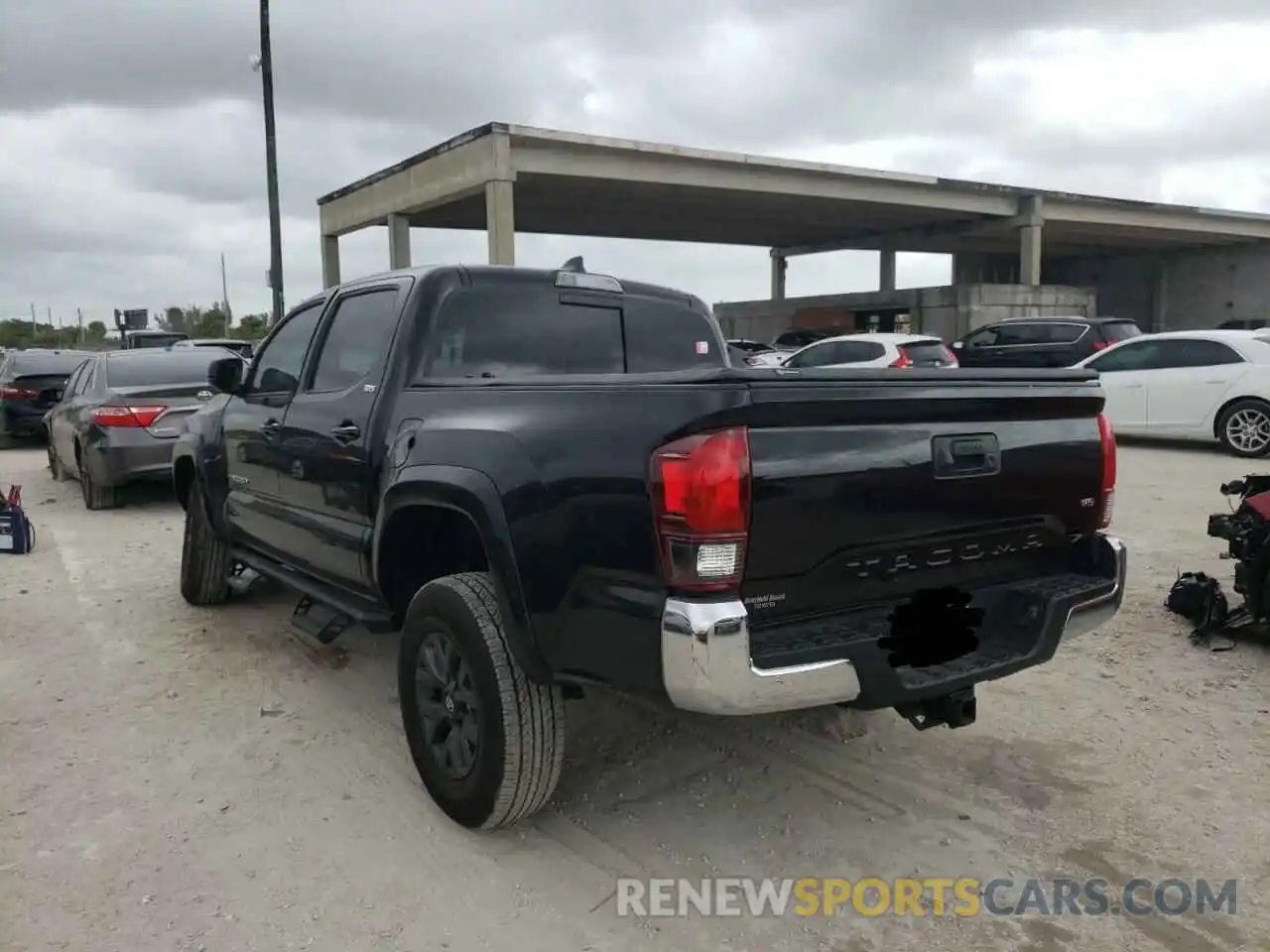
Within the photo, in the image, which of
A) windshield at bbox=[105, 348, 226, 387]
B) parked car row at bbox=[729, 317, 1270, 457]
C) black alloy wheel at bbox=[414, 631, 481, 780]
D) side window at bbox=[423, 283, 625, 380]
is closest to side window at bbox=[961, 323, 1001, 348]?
parked car row at bbox=[729, 317, 1270, 457]

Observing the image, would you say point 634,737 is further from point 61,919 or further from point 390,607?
point 61,919

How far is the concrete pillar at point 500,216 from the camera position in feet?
67.6

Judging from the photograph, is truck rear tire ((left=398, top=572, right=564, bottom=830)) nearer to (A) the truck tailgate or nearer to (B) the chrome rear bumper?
(B) the chrome rear bumper

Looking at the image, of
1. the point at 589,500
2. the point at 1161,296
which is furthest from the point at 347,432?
the point at 1161,296

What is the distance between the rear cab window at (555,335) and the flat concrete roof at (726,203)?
17.3 m

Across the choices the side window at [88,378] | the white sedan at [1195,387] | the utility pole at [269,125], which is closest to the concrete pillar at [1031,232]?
the white sedan at [1195,387]

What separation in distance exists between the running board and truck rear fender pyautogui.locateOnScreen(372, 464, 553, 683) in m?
0.50

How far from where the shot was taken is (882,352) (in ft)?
50.3

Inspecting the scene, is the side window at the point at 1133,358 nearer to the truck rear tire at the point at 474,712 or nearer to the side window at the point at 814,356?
the side window at the point at 814,356

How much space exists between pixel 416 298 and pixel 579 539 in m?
1.55

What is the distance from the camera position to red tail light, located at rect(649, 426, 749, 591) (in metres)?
2.47

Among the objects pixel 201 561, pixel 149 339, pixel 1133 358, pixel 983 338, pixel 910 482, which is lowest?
pixel 201 561

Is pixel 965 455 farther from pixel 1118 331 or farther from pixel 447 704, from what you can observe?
pixel 1118 331

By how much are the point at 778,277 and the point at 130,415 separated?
3325 cm
